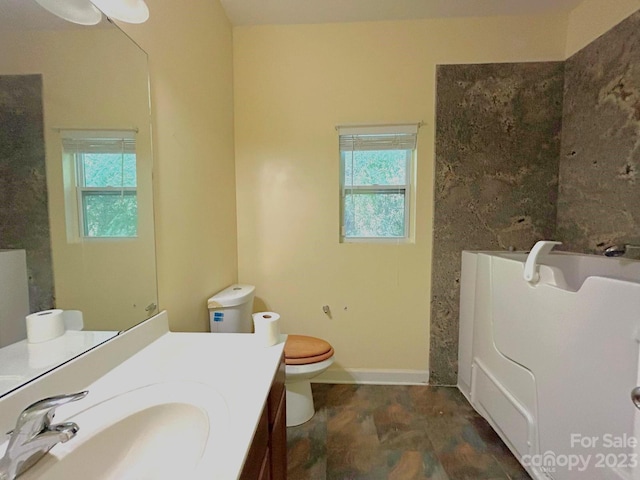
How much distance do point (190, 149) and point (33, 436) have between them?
4.03 feet

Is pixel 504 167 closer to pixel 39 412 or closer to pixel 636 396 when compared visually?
pixel 636 396

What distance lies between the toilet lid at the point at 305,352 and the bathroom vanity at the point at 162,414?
0.59 metres

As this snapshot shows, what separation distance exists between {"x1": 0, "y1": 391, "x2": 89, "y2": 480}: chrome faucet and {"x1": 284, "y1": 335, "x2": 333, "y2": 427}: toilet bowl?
1085mm

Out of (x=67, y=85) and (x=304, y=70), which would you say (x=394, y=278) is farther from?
(x=67, y=85)

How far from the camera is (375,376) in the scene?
2.04 m

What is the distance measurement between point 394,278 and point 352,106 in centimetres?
127

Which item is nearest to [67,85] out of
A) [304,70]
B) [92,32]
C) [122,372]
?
[92,32]

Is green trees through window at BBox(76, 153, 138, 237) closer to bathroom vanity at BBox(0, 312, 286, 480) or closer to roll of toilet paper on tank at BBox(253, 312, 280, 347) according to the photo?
bathroom vanity at BBox(0, 312, 286, 480)

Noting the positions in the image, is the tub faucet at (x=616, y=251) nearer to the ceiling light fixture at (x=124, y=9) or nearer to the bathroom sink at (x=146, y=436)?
the bathroom sink at (x=146, y=436)

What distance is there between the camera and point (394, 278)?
2.02m

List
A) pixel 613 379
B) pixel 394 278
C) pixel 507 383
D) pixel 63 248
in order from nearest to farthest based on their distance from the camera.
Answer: pixel 63 248 < pixel 613 379 < pixel 507 383 < pixel 394 278

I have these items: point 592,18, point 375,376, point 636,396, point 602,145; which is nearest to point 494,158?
point 602,145

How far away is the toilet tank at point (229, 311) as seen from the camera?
5.00 ft

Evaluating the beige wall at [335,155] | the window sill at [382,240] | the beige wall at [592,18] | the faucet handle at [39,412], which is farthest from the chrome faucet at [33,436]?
the beige wall at [592,18]
